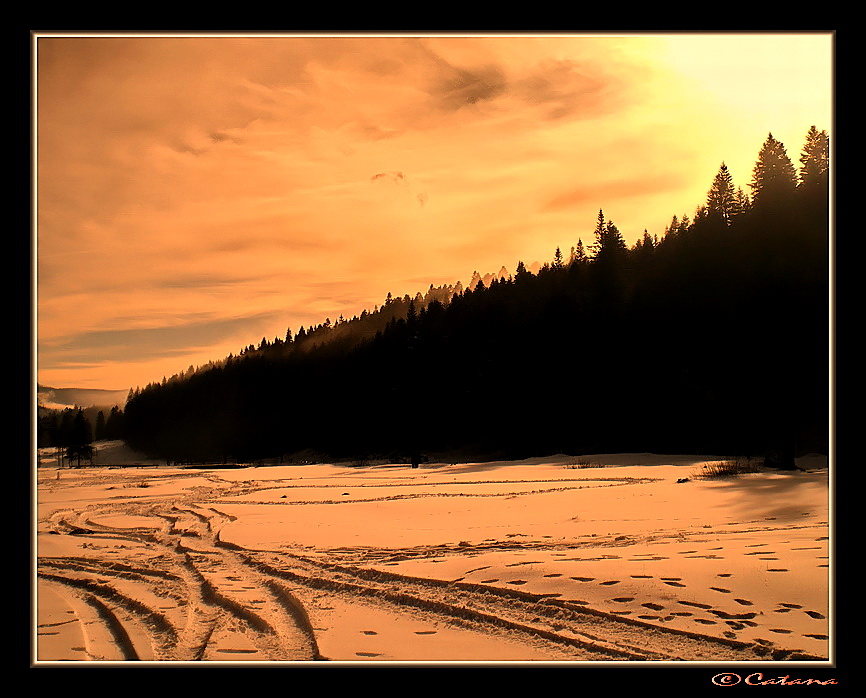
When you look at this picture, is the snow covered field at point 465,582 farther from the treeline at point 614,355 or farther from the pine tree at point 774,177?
the pine tree at point 774,177

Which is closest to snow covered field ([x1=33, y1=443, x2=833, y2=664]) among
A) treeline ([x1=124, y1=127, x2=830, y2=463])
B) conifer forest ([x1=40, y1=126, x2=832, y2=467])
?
conifer forest ([x1=40, y1=126, x2=832, y2=467])

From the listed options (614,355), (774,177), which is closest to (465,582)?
(774,177)

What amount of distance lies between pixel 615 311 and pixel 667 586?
34009 millimetres

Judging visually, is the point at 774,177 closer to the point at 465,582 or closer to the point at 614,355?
the point at 465,582

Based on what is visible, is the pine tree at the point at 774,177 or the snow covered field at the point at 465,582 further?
the pine tree at the point at 774,177

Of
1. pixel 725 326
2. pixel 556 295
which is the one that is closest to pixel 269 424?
pixel 556 295

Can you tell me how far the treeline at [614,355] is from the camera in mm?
19281

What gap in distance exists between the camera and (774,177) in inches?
770

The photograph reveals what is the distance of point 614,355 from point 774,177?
19.5 meters

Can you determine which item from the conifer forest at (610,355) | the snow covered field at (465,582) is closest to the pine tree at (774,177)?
the conifer forest at (610,355)

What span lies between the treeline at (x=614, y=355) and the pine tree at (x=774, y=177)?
0.11m

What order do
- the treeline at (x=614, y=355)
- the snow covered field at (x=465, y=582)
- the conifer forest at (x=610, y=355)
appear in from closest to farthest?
the snow covered field at (x=465, y=582) → the conifer forest at (x=610, y=355) → the treeline at (x=614, y=355)
